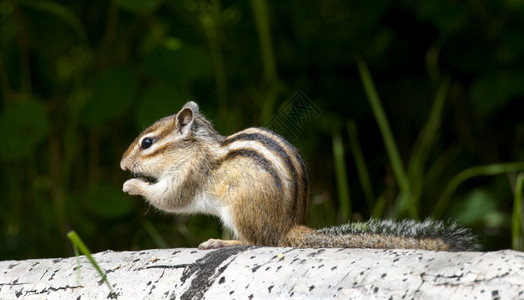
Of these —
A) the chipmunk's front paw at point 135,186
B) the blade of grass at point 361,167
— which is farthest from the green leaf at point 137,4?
the blade of grass at point 361,167

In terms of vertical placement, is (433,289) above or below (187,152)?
below

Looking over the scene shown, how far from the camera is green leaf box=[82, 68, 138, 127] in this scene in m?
3.19

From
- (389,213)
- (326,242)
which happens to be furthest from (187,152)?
(389,213)

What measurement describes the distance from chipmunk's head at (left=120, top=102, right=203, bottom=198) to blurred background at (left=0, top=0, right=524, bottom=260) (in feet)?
2.70

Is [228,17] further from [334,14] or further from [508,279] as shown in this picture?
[508,279]

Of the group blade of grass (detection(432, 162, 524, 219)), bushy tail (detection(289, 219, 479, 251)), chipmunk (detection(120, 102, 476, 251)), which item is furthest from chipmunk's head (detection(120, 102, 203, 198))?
blade of grass (detection(432, 162, 524, 219))

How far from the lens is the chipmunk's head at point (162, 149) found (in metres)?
2.14

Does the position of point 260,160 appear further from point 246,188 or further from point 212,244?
point 212,244

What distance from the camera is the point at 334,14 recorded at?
3920mm

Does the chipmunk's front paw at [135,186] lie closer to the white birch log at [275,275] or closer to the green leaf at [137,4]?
the white birch log at [275,275]

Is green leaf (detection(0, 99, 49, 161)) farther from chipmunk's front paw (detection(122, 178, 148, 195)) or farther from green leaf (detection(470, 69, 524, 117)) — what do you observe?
green leaf (detection(470, 69, 524, 117))

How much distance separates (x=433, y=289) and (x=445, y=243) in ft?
0.89

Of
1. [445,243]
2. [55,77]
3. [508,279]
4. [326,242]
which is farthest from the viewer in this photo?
[55,77]

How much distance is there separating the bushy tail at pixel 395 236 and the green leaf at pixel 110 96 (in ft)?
5.10
